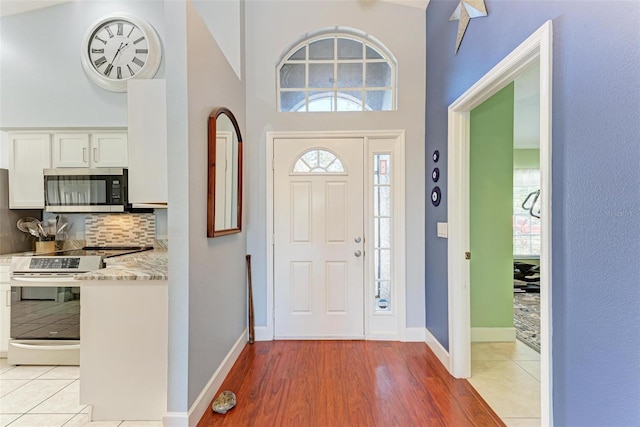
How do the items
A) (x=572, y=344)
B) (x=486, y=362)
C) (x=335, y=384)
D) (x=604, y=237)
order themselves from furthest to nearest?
1. (x=486, y=362)
2. (x=335, y=384)
3. (x=572, y=344)
4. (x=604, y=237)

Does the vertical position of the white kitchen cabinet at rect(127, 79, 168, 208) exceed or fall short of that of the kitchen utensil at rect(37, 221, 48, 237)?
it exceeds it

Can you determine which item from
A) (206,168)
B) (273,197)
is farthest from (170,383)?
(273,197)

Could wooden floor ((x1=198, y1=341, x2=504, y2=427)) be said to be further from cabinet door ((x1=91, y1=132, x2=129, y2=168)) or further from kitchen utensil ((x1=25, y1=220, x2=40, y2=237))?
kitchen utensil ((x1=25, y1=220, x2=40, y2=237))

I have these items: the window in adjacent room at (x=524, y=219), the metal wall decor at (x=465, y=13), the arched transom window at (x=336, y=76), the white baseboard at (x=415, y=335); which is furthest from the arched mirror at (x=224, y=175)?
the window in adjacent room at (x=524, y=219)

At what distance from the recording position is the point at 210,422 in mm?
1914

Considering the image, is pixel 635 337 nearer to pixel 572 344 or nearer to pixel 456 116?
pixel 572 344

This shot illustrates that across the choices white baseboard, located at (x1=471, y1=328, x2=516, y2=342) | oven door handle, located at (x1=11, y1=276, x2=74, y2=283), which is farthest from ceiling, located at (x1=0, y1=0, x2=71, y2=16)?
white baseboard, located at (x1=471, y1=328, x2=516, y2=342)

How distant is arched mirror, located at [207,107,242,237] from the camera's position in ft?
6.91

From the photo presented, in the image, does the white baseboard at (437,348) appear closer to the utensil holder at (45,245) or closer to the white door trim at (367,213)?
the white door trim at (367,213)

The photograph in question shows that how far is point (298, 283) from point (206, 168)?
162 centimetres

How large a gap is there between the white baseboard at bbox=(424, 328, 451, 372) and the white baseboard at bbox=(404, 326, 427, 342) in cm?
4

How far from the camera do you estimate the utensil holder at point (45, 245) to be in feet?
10.5

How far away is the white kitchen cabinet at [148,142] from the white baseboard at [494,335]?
317 centimetres

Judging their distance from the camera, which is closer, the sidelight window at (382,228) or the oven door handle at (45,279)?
the oven door handle at (45,279)
